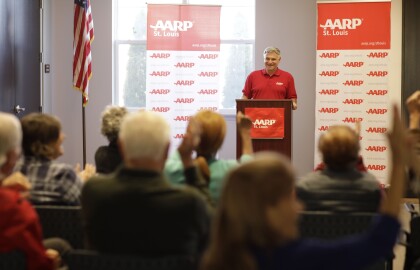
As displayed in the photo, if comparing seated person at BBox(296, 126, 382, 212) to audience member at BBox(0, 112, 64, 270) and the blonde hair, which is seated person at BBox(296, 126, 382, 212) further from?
the blonde hair

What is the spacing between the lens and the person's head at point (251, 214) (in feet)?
5.12

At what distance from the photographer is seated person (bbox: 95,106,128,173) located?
13.0 ft

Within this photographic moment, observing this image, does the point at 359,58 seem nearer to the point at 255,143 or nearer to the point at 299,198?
the point at 255,143

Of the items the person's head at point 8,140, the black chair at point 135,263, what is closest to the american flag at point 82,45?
the person's head at point 8,140

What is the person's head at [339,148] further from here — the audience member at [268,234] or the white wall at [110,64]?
the white wall at [110,64]

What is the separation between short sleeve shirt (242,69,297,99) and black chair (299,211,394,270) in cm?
521

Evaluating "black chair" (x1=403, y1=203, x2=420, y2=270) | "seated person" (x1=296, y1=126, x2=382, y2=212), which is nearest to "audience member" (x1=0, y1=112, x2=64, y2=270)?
"seated person" (x1=296, y1=126, x2=382, y2=212)

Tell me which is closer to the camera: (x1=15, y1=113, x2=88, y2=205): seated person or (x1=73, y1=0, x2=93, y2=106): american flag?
(x1=15, y1=113, x2=88, y2=205): seated person

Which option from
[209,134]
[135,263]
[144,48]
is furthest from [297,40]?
[135,263]

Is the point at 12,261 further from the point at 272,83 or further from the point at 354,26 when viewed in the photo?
the point at 354,26

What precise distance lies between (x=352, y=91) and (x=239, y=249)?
24.4 ft

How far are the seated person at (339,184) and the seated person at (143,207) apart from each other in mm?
773

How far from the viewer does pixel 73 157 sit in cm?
957

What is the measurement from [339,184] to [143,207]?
107cm
